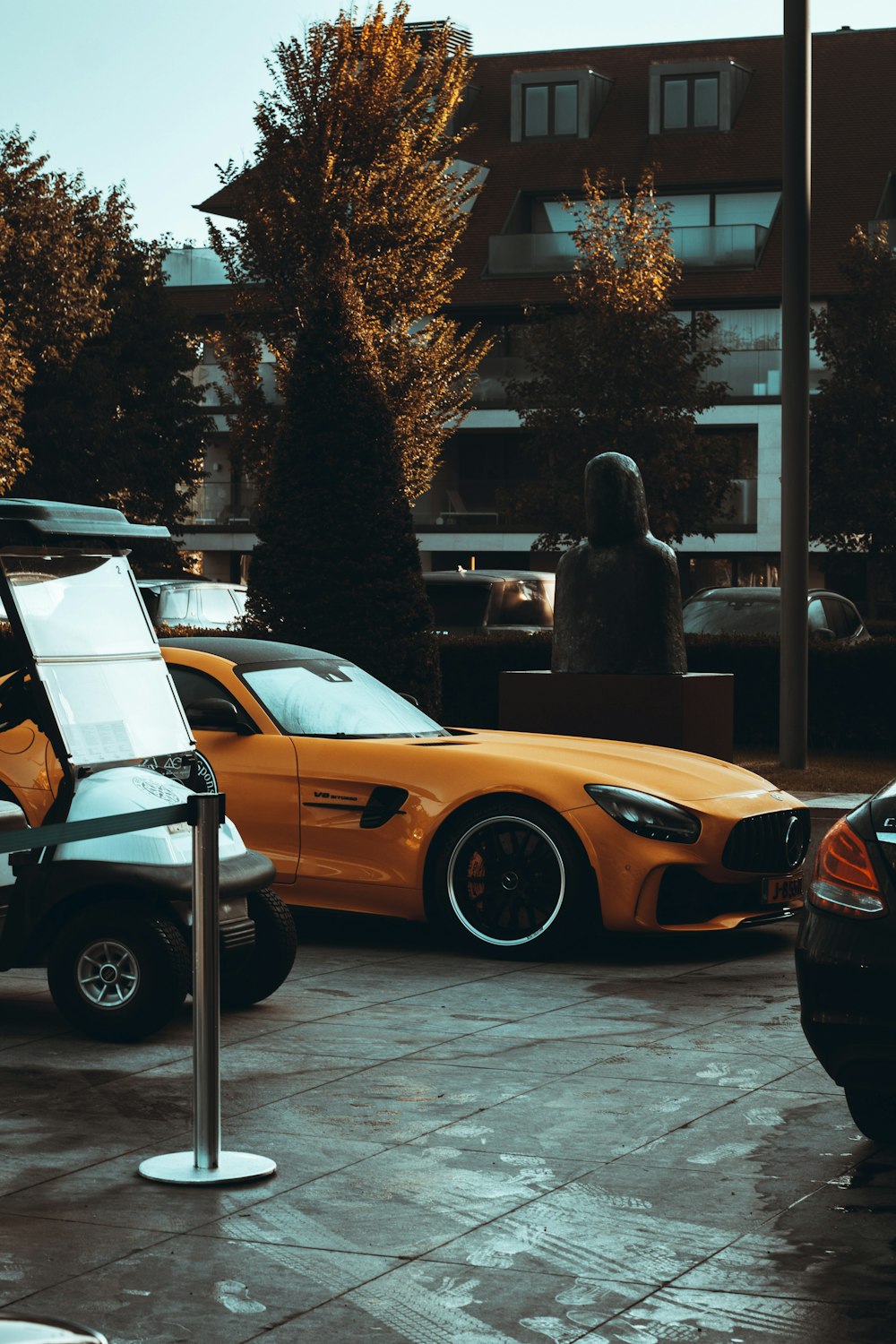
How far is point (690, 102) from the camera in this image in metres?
51.7

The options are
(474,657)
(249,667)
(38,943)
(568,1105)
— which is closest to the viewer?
(568,1105)

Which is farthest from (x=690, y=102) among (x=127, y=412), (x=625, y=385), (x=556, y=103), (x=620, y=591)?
(x=620, y=591)

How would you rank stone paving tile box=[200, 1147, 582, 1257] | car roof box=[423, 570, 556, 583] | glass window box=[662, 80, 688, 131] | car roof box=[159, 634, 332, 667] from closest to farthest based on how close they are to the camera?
stone paving tile box=[200, 1147, 582, 1257] → car roof box=[159, 634, 332, 667] → car roof box=[423, 570, 556, 583] → glass window box=[662, 80, 688, 131]

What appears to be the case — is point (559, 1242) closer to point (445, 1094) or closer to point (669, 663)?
point (445, 1094)

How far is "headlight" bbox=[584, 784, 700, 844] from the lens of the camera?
27.7ft

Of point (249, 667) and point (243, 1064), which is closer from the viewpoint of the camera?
point (243, 1064)

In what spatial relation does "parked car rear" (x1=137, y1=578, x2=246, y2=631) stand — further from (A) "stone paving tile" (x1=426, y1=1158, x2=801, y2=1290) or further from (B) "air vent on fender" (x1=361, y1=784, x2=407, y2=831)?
(A) "stone paving tile" (x1=426, y1=1158, x2=801, y2=1290)

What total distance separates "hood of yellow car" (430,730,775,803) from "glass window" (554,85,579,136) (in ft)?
150

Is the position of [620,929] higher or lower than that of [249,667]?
lower

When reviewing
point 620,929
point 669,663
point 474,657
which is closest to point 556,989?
point 620,929

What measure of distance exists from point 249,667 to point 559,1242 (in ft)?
17.2

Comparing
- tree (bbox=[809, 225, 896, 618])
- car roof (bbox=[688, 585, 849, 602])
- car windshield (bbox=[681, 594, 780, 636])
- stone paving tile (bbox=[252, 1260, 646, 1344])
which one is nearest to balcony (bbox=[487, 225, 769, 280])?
tree (bbox=[809, 225, 896, 618])

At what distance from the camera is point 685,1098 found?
5867mm

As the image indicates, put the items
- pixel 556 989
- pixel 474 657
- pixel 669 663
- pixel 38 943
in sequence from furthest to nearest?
pixel 474 657
pixel 669 663
pixel 556 989
pixel 38 943
